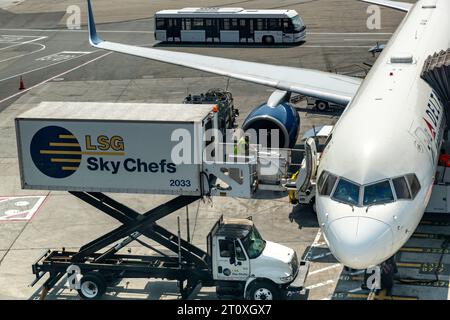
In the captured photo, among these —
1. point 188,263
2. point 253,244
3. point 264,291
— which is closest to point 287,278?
point 264,291

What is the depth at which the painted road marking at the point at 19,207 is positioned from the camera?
37719mm

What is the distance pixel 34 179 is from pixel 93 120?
316cm

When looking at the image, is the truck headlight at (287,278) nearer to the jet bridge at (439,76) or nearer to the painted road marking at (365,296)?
the painted road marking at (365,296)

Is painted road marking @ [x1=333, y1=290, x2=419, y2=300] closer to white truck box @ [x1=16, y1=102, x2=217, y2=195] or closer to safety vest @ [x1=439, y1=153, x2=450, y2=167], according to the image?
white truck box @ [x1=16, y1=102, x2=217, y2=195]

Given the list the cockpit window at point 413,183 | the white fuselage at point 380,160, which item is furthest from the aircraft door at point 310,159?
the cockpit window at point 413,183

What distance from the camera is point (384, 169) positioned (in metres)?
24.9

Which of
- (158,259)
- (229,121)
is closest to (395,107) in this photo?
(158,259)

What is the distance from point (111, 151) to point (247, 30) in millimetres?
50092

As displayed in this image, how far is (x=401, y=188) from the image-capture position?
81.5 ft

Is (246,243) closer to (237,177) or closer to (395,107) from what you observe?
(237,177)

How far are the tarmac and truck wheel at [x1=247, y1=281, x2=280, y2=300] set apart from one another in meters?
1.58

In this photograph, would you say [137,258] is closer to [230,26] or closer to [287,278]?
[287,278]

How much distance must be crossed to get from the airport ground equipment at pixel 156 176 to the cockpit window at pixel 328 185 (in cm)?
309

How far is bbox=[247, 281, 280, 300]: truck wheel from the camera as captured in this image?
27.5m
